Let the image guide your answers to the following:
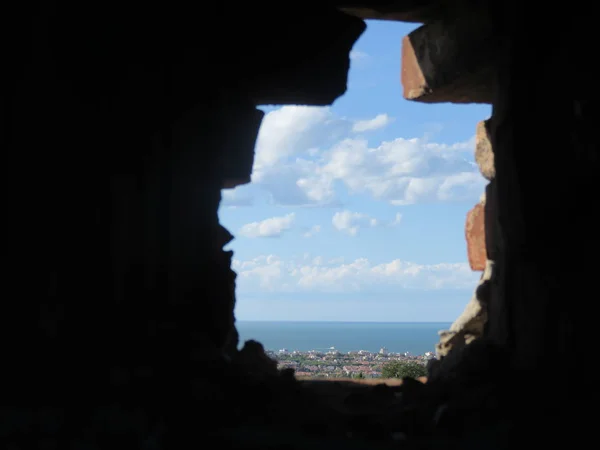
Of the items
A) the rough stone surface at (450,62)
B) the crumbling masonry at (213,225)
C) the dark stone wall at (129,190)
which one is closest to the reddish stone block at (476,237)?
the crumbling masonry at (213,225)

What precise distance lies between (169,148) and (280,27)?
1.47m

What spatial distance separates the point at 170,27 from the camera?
18.5 ft

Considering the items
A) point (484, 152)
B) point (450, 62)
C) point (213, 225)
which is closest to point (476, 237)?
point (484, 152)

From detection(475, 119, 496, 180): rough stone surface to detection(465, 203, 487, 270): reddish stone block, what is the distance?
40 cm

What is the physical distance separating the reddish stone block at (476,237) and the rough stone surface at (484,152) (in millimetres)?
401

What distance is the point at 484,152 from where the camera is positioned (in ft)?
22.8

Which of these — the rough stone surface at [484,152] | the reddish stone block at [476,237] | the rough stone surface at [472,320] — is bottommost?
the rough stone surface at [472,320]

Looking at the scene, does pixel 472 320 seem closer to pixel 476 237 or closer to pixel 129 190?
pixel 476 237

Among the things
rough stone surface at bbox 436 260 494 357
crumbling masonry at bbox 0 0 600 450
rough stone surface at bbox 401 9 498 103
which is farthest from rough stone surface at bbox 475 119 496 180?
rough stone surface at bbox 436 260 494 357

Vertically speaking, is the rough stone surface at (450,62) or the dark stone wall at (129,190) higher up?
the rough stone surface at (450,62)

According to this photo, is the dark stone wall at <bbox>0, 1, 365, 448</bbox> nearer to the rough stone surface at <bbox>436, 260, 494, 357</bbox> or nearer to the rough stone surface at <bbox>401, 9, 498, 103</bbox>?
the rough stone surface at <bbox>401, 9, 498, 103</bbox>

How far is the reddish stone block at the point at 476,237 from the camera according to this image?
276 inches

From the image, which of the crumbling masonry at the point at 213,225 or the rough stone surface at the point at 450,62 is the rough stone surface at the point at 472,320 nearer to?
the crumbling masonry at the point at 213,225

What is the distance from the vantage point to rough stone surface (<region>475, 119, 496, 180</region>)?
6.82 m
